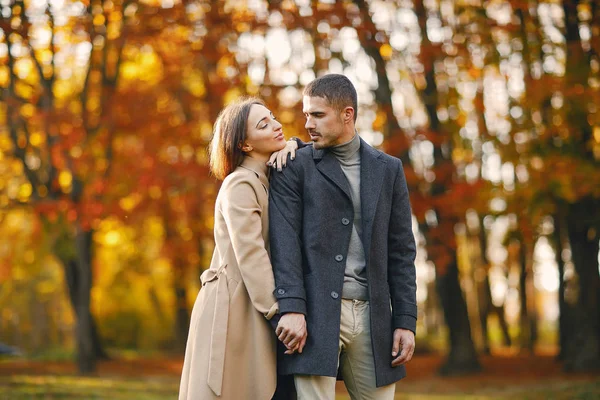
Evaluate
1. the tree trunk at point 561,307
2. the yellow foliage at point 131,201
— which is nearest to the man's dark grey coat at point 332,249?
the yellow foliage at point 131,201

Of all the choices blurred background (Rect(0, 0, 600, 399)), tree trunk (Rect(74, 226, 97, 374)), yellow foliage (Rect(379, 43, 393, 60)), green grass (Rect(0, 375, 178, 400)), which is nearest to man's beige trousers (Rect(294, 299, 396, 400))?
blurred background (Rect(0, 0, 600, 399))

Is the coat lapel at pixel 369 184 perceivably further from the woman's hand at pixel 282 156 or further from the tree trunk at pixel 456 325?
the tree trunk at pixel 456 325

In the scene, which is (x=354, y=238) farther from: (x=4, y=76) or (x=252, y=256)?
(x=4, y=76)

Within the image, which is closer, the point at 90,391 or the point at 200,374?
the point at 200,374

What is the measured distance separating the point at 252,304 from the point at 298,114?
8114mm

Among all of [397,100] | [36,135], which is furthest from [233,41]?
[397,100]

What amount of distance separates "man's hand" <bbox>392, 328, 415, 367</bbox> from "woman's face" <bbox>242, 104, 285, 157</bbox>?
1109 millimetres

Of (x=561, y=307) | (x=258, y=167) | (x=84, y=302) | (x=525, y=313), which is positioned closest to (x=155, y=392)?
(x=84, y=302)

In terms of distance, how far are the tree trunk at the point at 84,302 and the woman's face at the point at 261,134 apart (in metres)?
10.7

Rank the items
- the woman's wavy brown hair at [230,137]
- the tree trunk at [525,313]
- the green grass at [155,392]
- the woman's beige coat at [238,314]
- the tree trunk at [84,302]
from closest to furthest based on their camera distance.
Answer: the woman's beige coat at [238,314]
the woman's wavy brown hair at [230,137]
the green grass at [155,392]
the tree trunk at [84,302]
the tree trunk at [525,313]

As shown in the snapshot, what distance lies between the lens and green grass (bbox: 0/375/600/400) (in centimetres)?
976

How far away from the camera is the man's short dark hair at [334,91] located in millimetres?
3703

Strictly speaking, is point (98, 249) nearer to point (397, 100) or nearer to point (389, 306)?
point (397, 100)

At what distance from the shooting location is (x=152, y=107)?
1441 cm
